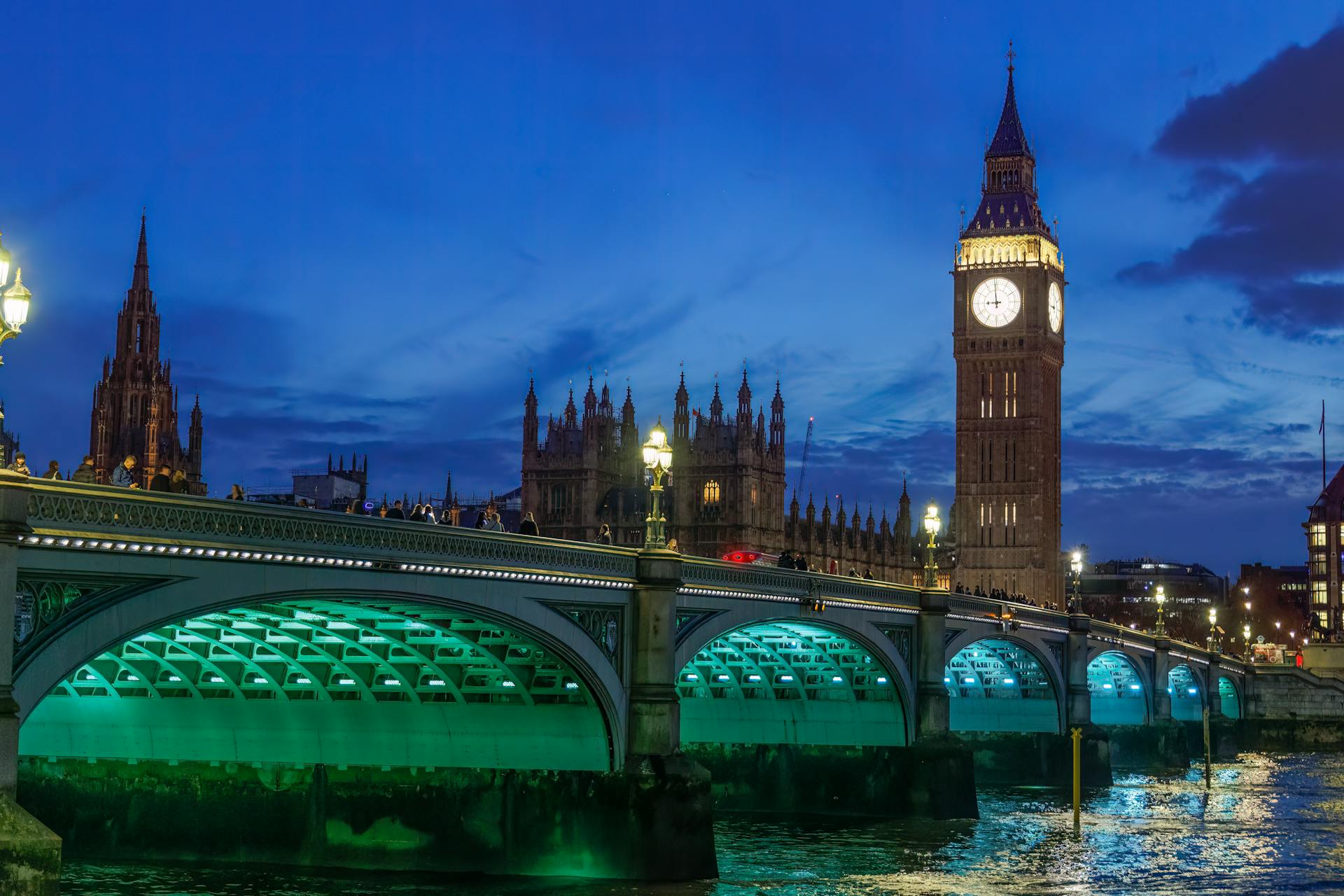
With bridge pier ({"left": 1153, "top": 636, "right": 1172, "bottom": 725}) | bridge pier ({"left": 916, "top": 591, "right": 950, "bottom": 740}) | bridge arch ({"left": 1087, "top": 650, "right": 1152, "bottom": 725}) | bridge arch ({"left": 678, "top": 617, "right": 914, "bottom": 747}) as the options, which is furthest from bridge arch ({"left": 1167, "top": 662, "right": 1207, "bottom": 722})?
bridge arch ({"left": 678, "top": 617, "right": 914, "bottom": 747})

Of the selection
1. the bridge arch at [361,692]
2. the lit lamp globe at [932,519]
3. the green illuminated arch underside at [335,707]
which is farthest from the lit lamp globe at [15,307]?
the lit lamp globe at [932,519]

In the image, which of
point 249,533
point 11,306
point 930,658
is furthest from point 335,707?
point 930,658

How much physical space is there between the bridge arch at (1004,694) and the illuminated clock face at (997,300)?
7755 cm

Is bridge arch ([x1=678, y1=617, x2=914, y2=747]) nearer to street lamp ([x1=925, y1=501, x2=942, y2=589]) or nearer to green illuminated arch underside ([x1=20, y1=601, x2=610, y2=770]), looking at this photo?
street lamp ([x1=925, y1=501, x2=942, y2=589])

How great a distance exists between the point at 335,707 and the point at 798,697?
1971cm

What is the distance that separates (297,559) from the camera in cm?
2644

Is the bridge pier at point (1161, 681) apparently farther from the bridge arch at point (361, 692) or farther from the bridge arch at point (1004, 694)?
the bridge arch at point (361, 692)

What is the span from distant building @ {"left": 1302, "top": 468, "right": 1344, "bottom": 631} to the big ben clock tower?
4563cm

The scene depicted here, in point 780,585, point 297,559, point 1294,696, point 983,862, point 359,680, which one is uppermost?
point 780,585

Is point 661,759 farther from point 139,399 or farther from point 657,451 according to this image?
point 139,399

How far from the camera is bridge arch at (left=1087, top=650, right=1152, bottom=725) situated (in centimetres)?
8706

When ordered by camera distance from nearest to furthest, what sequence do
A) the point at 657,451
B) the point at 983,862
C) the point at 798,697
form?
the point at 657,451 < the point at 983,862 < the point at 798,697

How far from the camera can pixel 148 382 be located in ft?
436

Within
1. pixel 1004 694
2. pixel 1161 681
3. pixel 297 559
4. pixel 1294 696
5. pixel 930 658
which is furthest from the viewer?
pixel 1294 696
